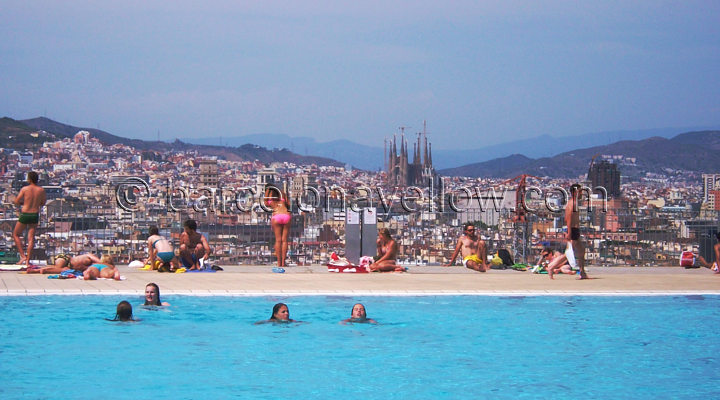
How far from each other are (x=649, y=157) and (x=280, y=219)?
2591 inches

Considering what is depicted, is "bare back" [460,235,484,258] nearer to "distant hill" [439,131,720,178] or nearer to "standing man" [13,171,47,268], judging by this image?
"standing man" [13,171,47,268]

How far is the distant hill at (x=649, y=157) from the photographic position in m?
71.5

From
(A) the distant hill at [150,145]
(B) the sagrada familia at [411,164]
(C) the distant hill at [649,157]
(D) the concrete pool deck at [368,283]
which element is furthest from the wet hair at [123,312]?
(B) the sagrada familia at [411,164]

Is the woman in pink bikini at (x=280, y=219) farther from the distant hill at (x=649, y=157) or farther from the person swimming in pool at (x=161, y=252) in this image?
the distant hill at (x=649, y=157)

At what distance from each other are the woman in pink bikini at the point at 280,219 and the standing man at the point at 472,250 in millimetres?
2765

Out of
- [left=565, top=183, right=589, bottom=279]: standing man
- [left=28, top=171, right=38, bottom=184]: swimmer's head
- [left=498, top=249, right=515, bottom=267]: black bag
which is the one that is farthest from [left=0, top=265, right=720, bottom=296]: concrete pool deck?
[left=28, top=171, right=38, bottom=184]: swimmer's head

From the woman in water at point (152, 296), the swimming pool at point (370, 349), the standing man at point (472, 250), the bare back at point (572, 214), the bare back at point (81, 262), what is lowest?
the swimming pool at point (370, 349)

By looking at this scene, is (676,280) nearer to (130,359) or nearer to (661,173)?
(130,359)

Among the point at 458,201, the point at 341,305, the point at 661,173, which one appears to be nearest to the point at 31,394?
the point at 341,305

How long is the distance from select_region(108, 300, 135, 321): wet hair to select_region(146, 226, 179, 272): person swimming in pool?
3392mm

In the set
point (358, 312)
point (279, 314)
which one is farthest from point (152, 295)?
point (358, 312)

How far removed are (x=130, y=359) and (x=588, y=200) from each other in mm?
12068

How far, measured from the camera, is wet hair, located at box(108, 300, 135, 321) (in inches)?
377

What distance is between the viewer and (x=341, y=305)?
1048 cm
